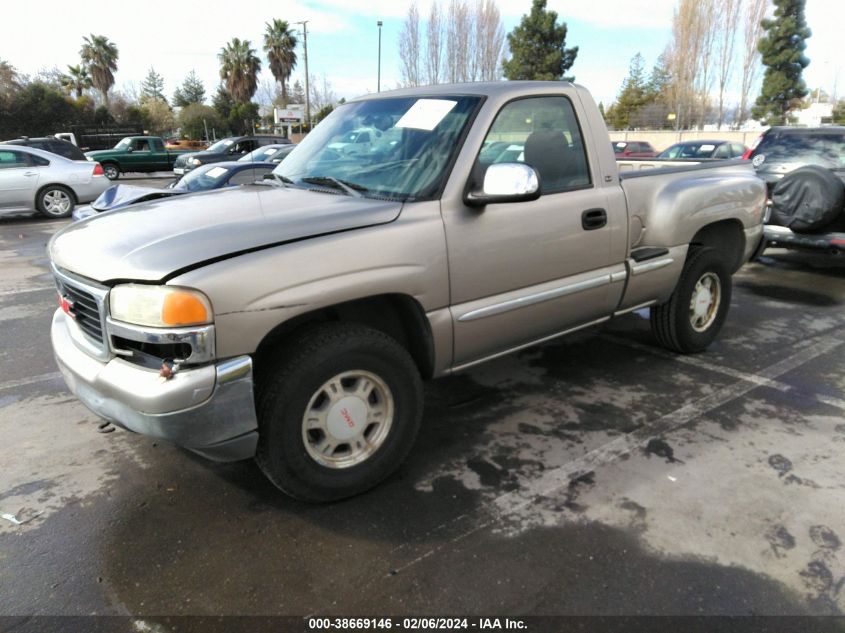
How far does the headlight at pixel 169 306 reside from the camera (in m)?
2.25

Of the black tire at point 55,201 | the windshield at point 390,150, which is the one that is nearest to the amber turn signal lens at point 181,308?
the windshield at point 390,150

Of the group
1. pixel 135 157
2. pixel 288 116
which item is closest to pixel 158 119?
pixel 288 116

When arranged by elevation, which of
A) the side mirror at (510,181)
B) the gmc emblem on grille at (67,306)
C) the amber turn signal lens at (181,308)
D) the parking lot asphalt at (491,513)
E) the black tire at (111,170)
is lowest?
the parking lot asphalt at (491,513)

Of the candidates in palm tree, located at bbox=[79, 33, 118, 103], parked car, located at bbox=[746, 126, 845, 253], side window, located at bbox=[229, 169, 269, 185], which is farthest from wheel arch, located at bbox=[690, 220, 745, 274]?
palm tree, located at bbox=[79, 33, 118, 103]

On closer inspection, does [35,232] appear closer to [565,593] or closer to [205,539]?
[205,539]

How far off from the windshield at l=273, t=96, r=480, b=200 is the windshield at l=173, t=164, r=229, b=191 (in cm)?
593

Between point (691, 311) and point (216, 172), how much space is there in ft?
23.9

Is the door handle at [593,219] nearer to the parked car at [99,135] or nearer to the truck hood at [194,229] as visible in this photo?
the truck hood at [194,229]

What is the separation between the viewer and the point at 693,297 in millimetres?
4613

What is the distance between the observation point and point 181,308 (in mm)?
2250

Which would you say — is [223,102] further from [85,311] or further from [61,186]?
[85,311]

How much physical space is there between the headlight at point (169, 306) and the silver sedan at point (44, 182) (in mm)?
12813

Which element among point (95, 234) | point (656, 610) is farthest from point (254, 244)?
point (656, 610)

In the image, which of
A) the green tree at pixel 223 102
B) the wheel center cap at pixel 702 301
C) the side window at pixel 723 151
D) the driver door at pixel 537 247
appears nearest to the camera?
the driver door at pixel 537 247
